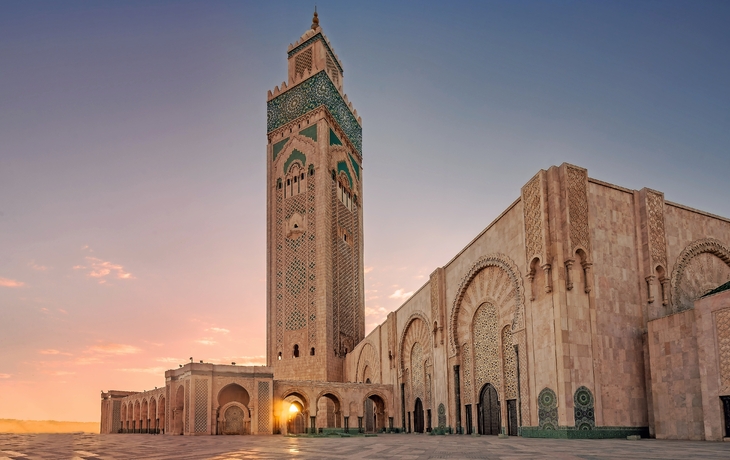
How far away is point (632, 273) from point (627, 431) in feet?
12.4

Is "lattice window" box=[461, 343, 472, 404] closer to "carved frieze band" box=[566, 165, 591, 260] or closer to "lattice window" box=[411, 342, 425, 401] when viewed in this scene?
"lattice window" box=[411, 342, 425, 401]

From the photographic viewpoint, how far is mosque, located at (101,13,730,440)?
13328 mm

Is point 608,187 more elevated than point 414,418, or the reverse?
point 608,187

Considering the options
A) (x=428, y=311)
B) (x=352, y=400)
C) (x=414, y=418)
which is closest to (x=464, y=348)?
(x=428, y=311)

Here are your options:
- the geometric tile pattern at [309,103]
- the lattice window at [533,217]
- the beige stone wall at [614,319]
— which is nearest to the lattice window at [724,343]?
the beige stone wall at [614,319]

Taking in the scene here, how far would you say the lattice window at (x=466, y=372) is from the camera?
18.3m

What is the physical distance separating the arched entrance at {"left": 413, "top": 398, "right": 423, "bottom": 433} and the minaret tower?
7195 mm

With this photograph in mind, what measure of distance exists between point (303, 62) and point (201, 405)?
21.4m

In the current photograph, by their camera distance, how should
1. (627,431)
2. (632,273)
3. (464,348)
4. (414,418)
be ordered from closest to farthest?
(627,431), (632,273), (464,348), (414,418)

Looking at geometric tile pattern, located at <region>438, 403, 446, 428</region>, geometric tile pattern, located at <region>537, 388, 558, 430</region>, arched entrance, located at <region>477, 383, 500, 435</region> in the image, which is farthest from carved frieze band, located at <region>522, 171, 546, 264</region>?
geometric tile pattern, located at <region>438, 403, 446, 428</region>

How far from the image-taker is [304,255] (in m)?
31.8

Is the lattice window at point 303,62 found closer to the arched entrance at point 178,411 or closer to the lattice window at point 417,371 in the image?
the lattice window at point 417,371

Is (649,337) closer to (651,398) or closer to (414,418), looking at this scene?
(651,398)

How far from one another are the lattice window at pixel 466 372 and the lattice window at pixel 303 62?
21133 millimetres
